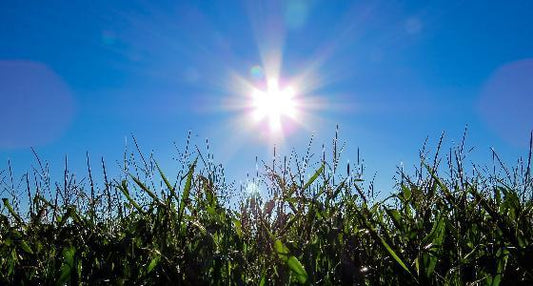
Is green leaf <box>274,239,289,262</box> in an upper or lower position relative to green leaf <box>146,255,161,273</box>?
lower

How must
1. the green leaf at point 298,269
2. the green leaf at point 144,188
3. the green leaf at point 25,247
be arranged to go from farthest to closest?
the green leaf at point 25,247 → the green leaf at point 144,188 → the green leaf at point 298,269

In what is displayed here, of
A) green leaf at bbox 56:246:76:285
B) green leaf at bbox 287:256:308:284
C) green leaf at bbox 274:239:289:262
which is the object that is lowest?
green leaf at bbox 287:256:308:284

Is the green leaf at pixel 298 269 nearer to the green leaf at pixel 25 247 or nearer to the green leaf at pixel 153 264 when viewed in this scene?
the green leaf at pixel 153 264

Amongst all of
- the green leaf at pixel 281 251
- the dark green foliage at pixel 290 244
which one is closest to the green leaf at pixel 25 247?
the dark green foliage at pixel 290 244

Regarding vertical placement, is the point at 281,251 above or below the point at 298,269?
above

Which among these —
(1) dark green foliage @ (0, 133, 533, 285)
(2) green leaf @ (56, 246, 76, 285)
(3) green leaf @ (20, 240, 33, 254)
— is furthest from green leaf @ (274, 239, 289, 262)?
(3) green leaf @ (20, 240, 33, 254)

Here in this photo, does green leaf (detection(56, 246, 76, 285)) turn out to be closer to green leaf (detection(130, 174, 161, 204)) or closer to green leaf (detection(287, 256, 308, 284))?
green leaf (detection(130, 174, 161, 204))

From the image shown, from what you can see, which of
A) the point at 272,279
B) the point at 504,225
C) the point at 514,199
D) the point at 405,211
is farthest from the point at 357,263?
the point at 514,199

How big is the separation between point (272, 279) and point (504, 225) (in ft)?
4.14

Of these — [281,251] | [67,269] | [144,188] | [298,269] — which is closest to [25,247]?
[67,269]

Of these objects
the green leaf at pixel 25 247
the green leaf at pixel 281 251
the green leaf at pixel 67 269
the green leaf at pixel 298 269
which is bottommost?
the green leaf at pixel 298 269

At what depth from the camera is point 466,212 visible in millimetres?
2445

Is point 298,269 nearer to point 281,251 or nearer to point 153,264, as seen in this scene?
point 281,251

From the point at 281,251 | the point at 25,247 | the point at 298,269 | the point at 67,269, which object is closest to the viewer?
the point at 298,269
